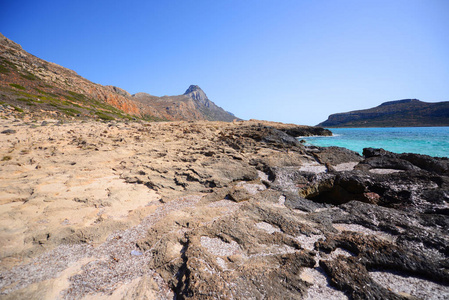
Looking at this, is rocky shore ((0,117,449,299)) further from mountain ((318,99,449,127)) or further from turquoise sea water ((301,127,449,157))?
mountain ((318,99,449,127))

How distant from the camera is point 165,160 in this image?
7.61 meters

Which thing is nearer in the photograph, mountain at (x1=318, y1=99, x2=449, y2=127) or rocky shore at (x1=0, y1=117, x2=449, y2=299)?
rocky shore at (x1=0, y1=117, x2=449, y2=299)

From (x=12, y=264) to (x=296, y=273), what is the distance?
4128mm

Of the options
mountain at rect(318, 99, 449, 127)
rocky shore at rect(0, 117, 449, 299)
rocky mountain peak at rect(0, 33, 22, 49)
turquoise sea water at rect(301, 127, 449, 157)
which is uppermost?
rocky mountain peak at rect(0, 33, 22, 49)

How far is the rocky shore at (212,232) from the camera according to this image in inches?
97.2

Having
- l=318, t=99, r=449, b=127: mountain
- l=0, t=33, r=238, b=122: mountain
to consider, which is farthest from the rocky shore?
l=318, t=99, r=449, b=127: mountain

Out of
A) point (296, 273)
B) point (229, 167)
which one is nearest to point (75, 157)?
point (229, 167)

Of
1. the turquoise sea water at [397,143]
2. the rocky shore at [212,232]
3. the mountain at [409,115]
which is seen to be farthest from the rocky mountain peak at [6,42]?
the mountain at [409,115]

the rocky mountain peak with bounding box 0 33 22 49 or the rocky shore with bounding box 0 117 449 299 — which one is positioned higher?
the rocky mountain peak with bounding box 0 33 22 49

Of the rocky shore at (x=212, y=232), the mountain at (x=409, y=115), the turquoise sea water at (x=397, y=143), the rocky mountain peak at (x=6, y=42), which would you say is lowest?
the turquoise sea water at (x=397, y=143)

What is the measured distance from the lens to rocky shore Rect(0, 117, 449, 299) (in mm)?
2469

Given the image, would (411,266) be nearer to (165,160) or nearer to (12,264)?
(12,264)

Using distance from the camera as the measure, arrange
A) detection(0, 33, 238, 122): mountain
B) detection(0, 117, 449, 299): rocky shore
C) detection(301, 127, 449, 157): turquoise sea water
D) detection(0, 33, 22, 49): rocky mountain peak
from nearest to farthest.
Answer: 1. detection(0, 117, 449, 299): rocky shore
2. detection(301, 127, 449, 157): turquoise sea water
3. detection(0, 33, 238, 122): mountain
4. detection(0, 33, 22, 49): rocky mountain peak

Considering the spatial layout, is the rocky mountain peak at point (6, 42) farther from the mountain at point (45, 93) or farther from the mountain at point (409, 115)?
the mountain at point (409, 115)
